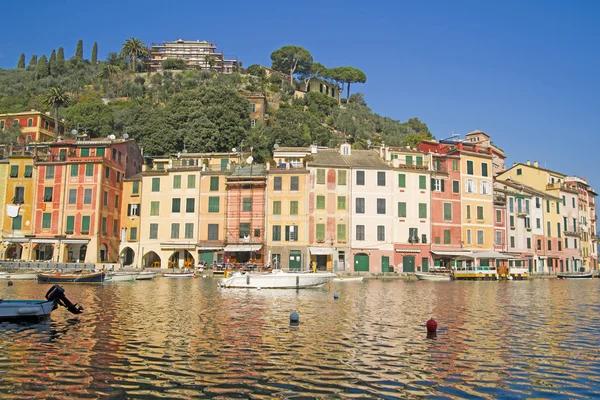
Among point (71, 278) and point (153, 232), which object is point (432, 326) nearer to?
point (71, 278)

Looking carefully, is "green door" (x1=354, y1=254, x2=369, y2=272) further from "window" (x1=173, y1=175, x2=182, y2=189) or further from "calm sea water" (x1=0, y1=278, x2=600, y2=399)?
"calm sea water" (x1=0, y1=278, x2=600, y2=399)

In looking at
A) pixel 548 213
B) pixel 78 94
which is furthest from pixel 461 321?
pixel 78 94

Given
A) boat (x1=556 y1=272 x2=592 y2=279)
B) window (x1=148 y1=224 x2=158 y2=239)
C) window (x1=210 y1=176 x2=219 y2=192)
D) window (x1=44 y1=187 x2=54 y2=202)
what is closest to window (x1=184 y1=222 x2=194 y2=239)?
window (x1=148 y1=224 x2=158 y2=239)

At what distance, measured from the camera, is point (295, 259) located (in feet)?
188

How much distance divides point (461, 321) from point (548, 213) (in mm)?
59861

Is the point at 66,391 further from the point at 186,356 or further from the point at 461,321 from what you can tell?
the point at 461,321

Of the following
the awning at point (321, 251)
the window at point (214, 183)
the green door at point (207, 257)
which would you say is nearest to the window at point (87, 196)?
the window at point (214, 183)

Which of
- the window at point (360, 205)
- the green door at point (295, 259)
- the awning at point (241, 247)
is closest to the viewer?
the awning at point (241, 247)

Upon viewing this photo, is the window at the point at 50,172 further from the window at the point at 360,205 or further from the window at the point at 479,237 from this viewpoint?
the window at the point at 479,237

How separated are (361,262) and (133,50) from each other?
3811 inches

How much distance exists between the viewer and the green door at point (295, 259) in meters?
56.9

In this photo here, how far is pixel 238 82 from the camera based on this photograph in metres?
118

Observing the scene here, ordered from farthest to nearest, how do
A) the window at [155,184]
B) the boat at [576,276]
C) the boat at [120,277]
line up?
1. the boat at [576,276]
2. the window at [155,184]
3. the boat at [120,277]

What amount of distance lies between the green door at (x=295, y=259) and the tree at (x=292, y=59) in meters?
85.4
